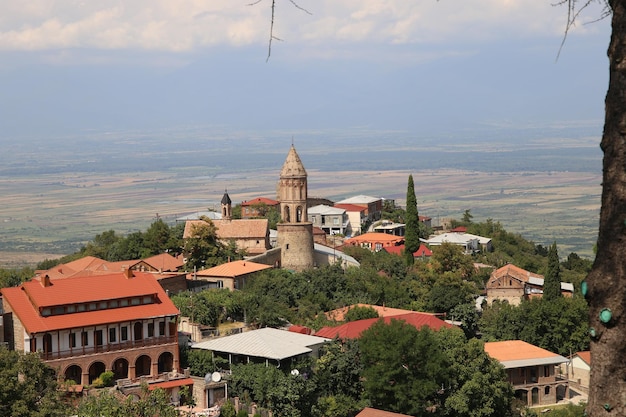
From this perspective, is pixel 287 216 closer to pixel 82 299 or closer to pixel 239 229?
pixel 239 229

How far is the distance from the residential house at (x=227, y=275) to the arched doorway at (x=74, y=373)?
1213 centimetres

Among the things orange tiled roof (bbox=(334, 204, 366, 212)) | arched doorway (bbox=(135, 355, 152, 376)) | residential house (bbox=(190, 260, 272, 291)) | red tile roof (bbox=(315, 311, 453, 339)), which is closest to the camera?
arched doorway (bbox=(135, 355, 152, 376))

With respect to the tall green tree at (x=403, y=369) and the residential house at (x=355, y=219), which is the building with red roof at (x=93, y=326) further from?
the residential house at (x=355, y=219)

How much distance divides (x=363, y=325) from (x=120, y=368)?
8914 mm

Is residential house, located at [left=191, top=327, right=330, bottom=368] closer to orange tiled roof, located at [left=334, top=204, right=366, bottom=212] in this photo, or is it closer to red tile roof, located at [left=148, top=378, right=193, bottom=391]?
red tile roof, located at [left=148, top=378, right=193, bottom=391]

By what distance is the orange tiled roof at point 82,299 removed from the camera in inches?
1187

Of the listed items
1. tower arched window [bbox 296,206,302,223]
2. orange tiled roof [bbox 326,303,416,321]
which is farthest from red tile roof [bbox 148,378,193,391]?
tower arched window [bbox 296,206,302,223]

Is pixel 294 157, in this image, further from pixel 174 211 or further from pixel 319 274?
pixel 174 211

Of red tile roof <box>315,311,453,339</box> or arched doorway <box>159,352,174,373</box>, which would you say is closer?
arched doorway <box>159,352,174,373</box>

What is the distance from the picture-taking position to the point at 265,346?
1249 inches

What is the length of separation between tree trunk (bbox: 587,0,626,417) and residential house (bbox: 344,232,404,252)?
56.2 m

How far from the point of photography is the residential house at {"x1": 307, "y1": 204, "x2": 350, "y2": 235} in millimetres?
68500

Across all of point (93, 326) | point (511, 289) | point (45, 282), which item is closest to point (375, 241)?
point (511, 289)

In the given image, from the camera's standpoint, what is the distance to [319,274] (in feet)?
142
